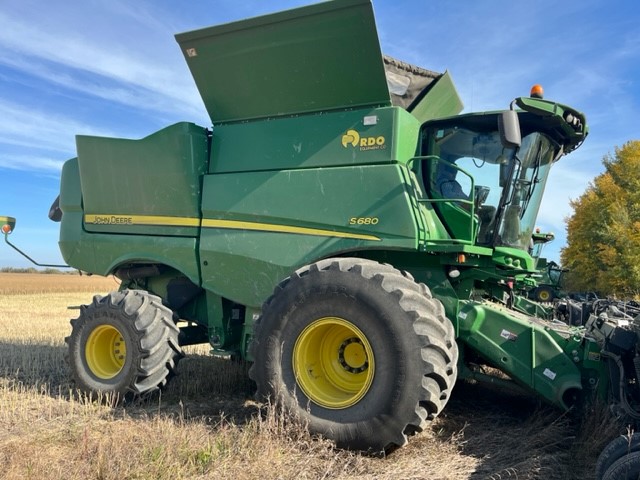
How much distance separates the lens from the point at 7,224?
6.83 meters

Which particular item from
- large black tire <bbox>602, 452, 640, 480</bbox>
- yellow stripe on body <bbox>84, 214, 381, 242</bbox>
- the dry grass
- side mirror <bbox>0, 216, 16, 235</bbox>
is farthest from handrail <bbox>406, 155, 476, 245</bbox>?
side mirror <bbox>0, 216, 16, 235</bbox>

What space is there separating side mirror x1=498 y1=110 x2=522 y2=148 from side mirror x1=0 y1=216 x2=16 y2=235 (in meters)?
6.00

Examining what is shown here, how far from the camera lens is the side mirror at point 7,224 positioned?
6.78 m

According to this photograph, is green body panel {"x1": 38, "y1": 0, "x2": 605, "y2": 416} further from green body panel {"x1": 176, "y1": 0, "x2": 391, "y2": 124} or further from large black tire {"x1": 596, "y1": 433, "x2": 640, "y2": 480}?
large black tire {"x1": 596, "y1": 433, "x2": 640, "y2": 480}

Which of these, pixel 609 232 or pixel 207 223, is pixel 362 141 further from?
pixel 609 232

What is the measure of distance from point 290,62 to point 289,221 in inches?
56.8

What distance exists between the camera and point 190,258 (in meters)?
5.32

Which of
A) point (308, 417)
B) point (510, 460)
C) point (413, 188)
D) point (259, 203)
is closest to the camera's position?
point (510, 460)

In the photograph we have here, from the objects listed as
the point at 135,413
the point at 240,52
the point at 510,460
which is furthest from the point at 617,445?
the point at 240,52

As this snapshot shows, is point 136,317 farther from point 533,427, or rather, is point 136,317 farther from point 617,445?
point 617,445

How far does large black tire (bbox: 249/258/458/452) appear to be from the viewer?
137 inches

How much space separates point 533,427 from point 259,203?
9.61 ft

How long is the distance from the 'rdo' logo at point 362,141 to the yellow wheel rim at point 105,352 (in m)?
2.81

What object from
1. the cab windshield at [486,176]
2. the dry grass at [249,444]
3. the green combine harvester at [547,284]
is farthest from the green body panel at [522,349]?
the green combine harvester at [547,284]
